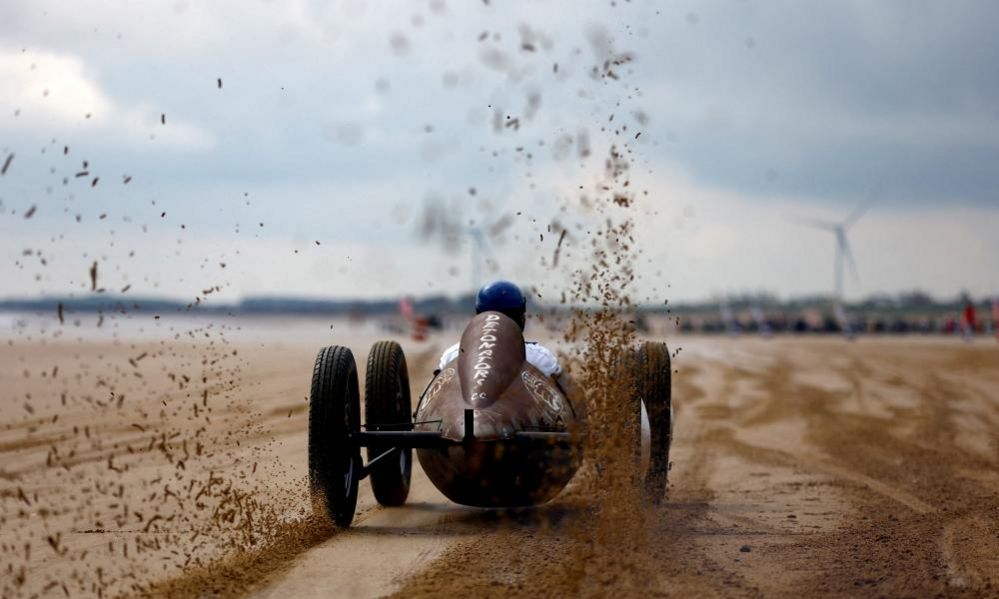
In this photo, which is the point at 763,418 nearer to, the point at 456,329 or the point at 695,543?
the point at 695,543

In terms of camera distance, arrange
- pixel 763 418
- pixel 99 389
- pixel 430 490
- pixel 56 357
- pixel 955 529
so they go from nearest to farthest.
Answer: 1. pixel 955 529
2. pixel 430 490
3. pixel 763 418
4. pixel 99 389
5. pixel 56 357

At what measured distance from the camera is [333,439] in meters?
8.42

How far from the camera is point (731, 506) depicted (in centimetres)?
1016

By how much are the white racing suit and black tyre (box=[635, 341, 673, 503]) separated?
2.35 feet

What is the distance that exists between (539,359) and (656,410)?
3.51 feet

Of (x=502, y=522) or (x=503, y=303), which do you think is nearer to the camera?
(x=502, y=522)

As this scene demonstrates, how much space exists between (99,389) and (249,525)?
15.1 m

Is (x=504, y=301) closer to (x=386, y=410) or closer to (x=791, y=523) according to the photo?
(x=386, y=410)

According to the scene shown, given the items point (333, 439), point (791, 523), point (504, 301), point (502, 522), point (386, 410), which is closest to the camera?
point (333, 439)

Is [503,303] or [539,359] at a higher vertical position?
[503,303]

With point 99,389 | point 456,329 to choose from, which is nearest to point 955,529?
point 99,389

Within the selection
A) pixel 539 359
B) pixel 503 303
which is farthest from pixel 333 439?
pixel 503 303

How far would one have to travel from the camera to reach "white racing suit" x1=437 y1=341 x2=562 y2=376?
9414 mm

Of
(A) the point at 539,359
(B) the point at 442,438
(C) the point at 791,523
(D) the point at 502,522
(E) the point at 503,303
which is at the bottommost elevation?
(C) the point at 791,523
